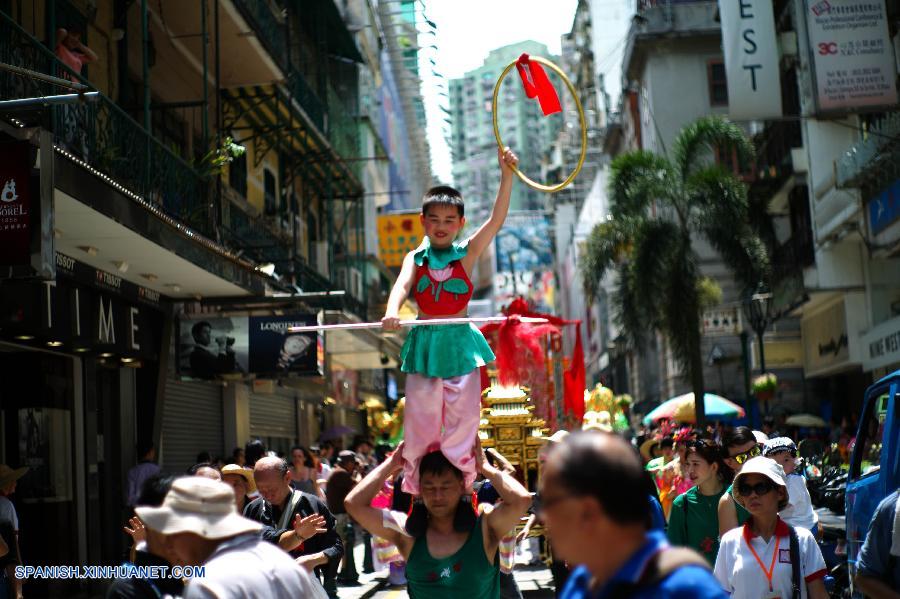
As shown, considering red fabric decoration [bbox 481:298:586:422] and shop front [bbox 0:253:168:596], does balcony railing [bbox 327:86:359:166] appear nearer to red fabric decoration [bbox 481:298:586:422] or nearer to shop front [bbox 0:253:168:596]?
shop front [bbox 0:253:168:596]

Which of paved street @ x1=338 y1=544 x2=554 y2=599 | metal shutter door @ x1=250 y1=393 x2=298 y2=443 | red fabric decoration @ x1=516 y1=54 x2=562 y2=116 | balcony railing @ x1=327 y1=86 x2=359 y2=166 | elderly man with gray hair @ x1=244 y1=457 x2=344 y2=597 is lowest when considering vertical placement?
paved street @ x1=338 y1=544 x2=554 y2=599

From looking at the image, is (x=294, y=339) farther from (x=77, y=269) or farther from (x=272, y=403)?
(x=272, y=403)

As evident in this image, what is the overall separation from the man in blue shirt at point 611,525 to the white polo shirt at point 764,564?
3582mm

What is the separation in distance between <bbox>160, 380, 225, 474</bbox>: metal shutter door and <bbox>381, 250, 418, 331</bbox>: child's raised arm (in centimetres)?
1313

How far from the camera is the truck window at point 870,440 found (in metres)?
8.90

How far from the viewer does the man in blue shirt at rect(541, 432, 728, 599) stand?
305 cm

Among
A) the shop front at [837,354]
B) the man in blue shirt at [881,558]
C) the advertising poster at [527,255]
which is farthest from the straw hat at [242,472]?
the advertising poster at [527,255]

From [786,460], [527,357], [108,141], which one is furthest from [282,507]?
[527,357]

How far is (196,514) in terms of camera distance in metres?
4.32

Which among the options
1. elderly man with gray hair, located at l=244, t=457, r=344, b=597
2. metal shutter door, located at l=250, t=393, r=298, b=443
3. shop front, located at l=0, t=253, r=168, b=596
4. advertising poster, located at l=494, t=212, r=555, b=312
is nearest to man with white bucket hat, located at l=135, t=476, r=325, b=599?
elderly man with gray hair, located at l=244, t=457, r=344, b=597

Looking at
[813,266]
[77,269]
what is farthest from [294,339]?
[813,266]

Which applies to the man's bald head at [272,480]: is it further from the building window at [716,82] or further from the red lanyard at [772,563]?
the building window at [716,82]

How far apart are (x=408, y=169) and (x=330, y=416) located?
33.7m

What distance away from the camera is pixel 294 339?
65.2ft
